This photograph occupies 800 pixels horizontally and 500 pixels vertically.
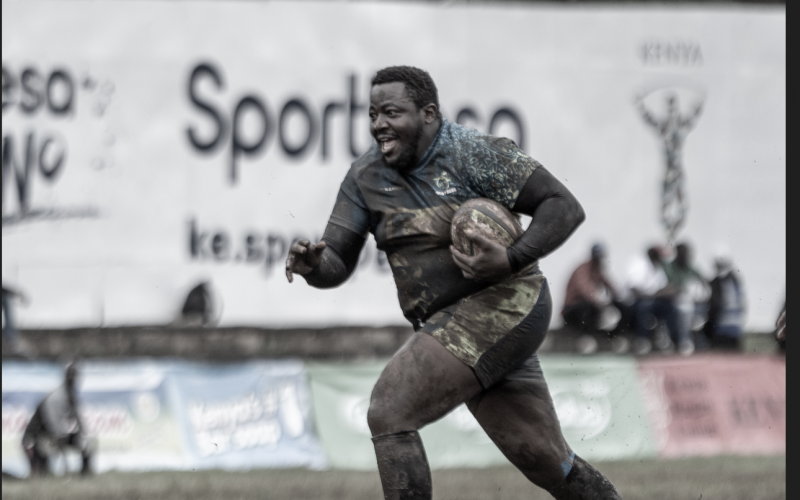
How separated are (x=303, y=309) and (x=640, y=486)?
5.09 metres

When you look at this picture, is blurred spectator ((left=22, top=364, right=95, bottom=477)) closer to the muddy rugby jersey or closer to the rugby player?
the rugby player

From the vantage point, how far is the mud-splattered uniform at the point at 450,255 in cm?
535

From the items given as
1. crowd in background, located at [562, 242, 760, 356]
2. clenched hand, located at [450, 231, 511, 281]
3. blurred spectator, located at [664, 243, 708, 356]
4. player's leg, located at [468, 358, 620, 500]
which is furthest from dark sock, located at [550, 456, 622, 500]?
blurred spectator, located at [664, 243, 708, 356]

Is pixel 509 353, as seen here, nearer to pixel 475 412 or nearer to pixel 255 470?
pixel 475 412

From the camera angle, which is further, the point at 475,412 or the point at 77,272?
the point at 77,272

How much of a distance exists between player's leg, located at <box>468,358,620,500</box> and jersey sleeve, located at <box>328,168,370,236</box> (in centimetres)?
101

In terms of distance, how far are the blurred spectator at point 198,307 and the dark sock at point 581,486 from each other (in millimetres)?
7885

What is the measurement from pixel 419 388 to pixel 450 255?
665mm

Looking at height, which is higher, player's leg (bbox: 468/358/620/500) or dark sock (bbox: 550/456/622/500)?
player's leg (bbox: 468/358/620/500)

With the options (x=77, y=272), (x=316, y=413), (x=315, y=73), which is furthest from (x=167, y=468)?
(x=315, y=73)

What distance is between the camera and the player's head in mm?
5480

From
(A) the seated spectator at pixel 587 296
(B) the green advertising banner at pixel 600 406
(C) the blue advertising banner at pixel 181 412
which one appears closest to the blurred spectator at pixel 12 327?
(C) the blue advertising banner at pixel 181 412

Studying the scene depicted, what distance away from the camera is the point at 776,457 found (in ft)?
38.5

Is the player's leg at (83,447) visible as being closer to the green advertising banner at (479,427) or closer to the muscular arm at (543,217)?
the green advertising banner at (479,427)
